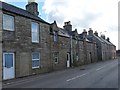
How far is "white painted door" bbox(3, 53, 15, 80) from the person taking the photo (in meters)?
16.7

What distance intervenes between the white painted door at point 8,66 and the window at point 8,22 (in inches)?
96.8

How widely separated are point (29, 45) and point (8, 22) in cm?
382

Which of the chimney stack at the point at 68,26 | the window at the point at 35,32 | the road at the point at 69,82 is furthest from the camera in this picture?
the chimney stack at the point at 68,26

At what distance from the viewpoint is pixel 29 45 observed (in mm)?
20453

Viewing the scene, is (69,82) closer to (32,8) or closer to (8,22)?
(8,22)

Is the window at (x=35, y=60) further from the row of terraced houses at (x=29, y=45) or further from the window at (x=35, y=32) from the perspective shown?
the window at (x=35, y=32)

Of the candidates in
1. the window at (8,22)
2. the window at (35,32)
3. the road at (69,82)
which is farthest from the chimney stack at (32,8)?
the road at (69,82)

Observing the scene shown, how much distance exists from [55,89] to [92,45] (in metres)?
38.4

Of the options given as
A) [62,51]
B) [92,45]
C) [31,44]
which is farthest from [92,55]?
[31,44]

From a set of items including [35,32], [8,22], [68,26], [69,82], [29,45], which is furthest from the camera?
[68,26]

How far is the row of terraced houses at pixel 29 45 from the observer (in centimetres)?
1719

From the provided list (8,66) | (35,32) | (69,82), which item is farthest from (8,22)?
(69,82)

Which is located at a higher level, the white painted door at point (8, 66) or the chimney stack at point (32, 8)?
the chimney stack at point (32, 8)

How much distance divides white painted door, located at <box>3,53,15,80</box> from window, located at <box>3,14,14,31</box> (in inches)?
96.8
